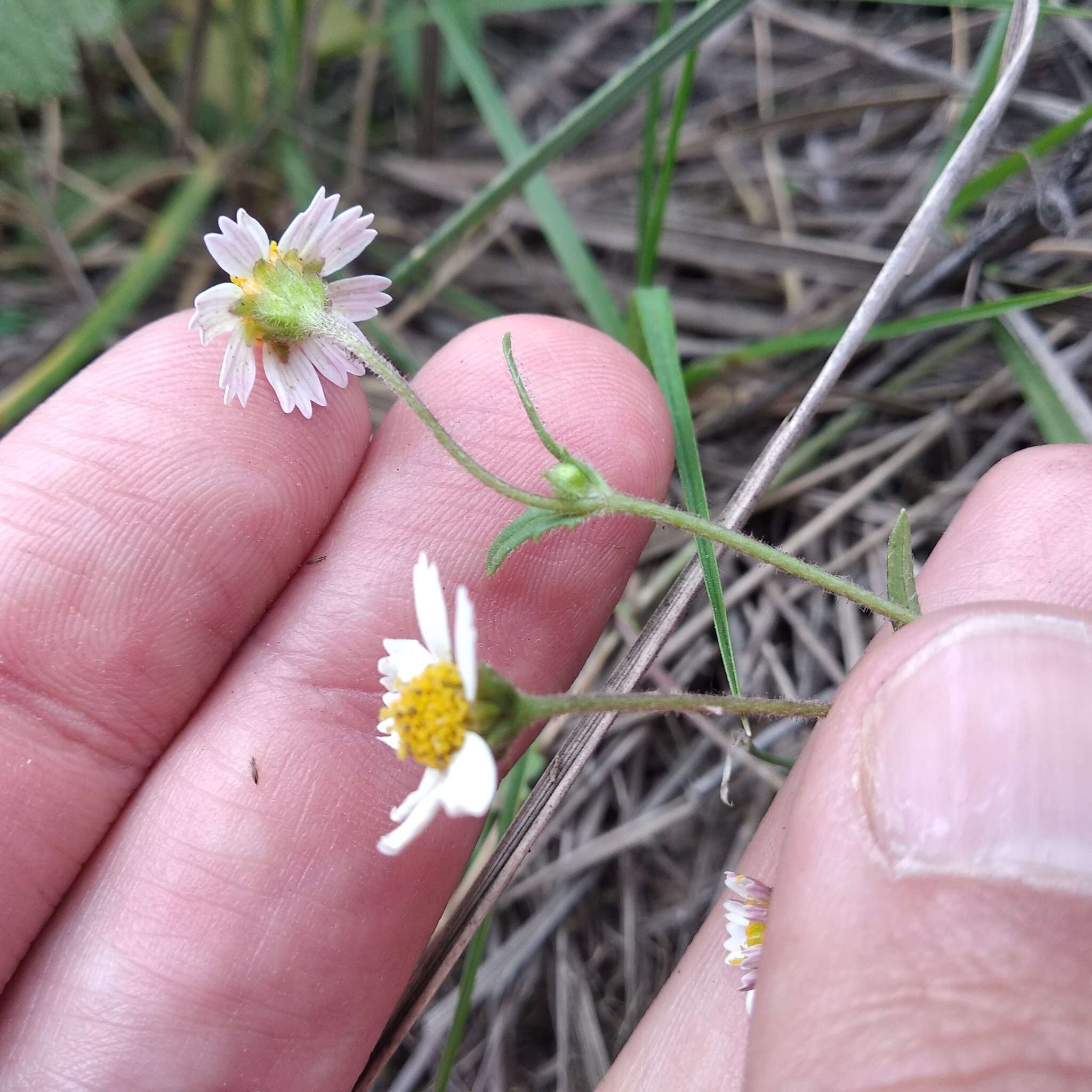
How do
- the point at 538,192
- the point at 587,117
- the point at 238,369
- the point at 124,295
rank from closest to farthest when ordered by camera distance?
the point at 238,369 → the point at 587,117 → the point at 538,192 → the point at 124,295

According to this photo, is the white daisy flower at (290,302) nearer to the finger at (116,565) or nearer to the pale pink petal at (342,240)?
the pale pink petal at (342,240)

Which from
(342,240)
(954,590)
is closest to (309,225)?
(342,240)

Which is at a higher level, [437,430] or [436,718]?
[437,430]

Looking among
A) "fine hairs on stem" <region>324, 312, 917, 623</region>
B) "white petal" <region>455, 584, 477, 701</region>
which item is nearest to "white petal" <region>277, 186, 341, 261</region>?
"fine hairs on stem" <region>324, 312, 917, 623</region>

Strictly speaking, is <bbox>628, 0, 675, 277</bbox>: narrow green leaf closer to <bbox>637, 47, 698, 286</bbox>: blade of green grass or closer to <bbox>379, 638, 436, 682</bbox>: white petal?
<bbox>637, 47, 698, 286</bbox>: blade of green grass

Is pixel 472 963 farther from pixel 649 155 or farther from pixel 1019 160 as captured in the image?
pixel 1019 160
